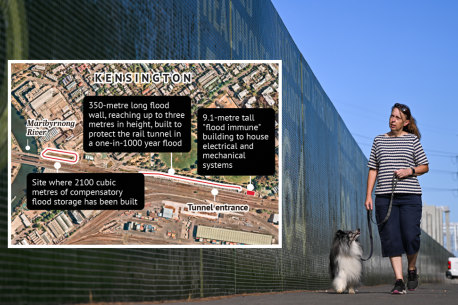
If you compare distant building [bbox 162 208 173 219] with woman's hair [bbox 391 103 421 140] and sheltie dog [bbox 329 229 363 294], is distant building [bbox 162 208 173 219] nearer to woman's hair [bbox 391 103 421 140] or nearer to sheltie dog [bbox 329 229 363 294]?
woman's hair [bbox 391 103 421 140]

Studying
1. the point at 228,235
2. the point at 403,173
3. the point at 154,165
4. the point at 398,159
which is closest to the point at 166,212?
the point at 154,165

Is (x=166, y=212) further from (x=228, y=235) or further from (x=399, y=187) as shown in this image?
(x=399, y=187)

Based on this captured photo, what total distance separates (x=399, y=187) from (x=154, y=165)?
12.7 ft

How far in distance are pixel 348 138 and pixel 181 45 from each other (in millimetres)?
16519

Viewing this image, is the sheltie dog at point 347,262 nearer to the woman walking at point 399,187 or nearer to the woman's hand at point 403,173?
the woman walking at point 399,187

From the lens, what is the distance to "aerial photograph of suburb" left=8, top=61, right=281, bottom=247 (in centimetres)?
603

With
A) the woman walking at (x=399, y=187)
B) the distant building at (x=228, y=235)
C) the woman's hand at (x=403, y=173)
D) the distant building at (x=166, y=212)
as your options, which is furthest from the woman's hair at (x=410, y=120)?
the distant building at (x=166, y=212)

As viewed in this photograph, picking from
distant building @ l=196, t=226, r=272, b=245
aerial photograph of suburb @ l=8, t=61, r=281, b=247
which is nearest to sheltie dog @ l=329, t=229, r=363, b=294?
aerial photograph of suburb @ l=8, t=61, r=281, b=247

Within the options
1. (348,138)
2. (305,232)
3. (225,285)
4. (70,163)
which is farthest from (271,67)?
(348,138)

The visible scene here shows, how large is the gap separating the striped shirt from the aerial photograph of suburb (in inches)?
118

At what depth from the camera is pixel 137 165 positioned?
6.45 metres

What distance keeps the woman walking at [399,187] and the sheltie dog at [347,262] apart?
5.25 ft

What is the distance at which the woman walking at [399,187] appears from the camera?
31.2ft

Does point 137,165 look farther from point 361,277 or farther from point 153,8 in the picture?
point 361,277
